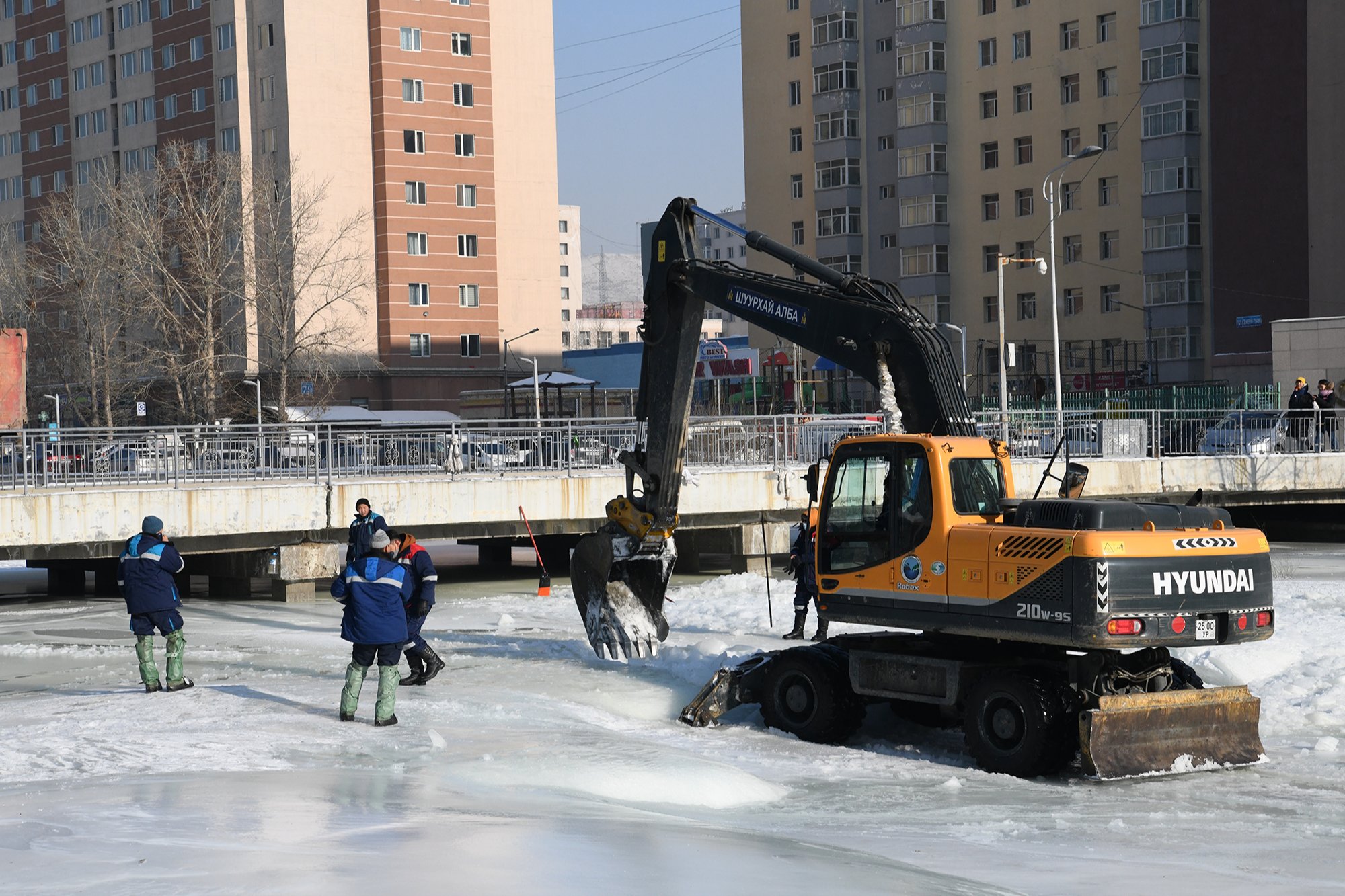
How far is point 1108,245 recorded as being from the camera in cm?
6600

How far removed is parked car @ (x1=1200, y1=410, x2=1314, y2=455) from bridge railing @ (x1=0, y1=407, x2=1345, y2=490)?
2cm

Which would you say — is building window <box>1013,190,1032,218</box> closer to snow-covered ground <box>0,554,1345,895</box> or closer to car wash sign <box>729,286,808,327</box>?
snow-covered ground <box>0,554,1345,895</box>

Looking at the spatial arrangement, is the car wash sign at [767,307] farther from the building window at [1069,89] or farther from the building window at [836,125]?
the building window at [836,125]

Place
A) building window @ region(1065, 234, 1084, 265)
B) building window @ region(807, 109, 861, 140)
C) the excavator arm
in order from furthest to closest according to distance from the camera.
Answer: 1. building window @ region(807, 109, 861, 140)
2. building window @ region(1065, 234, 1084, 265)
3. the excavator arm

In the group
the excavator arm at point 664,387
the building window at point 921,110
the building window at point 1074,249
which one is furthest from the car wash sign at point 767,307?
the building window at point 921,110

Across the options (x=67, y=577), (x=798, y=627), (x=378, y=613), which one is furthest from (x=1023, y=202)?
(x=378, y=613)

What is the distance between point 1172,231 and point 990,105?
1140 centimetres

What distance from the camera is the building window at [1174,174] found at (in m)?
62.6

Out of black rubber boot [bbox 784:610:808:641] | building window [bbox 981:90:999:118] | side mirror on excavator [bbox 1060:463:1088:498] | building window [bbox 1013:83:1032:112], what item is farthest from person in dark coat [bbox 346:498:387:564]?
building window [bbox 981:90:999:118]

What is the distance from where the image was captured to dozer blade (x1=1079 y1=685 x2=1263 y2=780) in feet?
37.3

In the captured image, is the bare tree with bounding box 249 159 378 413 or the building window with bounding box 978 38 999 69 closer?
the bare tree with bounding box 249 159 378 413

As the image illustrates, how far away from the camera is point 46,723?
12.3 m

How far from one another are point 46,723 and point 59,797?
3176 mm

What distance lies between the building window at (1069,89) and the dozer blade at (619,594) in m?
55.2
